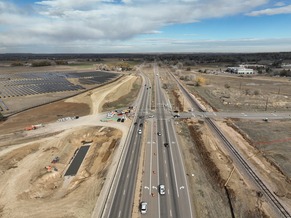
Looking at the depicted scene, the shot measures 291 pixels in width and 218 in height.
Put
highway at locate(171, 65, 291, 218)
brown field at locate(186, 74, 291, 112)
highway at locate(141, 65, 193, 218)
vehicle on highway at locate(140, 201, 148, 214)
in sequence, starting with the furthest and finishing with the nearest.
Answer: brown field at locate(186, 74, 291, 112)
highway at locate(171, 65, 291, 218)
highway at locate(141, 65, 193, 218)
vehicle on highway at locate(140, 201, 148, 214)

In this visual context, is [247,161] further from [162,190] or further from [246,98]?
[246,98]

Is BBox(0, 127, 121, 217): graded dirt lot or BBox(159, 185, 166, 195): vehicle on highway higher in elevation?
BBox(159, 185, 166, 195): vehicle on highway

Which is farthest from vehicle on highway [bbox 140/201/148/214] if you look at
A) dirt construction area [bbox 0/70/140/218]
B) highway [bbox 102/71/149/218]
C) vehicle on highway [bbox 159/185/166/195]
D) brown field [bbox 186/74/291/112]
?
brown field [bbox 186/74/291/112]

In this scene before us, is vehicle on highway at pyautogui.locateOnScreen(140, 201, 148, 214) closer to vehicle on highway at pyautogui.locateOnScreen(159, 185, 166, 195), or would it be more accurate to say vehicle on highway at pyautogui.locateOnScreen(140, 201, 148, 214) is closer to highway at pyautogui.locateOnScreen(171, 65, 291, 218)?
vehicle on highway at pyautogui.locateOnScreen(159, 185, 166, 195)

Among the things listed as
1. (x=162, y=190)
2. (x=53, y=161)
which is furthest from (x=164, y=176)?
(x=53, y=161)

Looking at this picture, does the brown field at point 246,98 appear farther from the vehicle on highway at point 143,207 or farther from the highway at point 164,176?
the vehicle on highway at point 143,207

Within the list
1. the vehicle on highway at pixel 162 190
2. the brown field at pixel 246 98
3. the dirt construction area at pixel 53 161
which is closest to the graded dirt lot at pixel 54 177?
the dirt construction area at pixel 53 161
